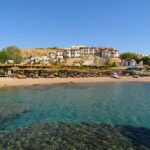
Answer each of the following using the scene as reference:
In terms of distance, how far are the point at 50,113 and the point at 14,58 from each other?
2850 inches

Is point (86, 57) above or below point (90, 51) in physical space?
below

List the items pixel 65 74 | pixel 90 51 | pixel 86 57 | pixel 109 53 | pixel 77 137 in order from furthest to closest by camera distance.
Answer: pixel 90 51, pixel 109 53, pixel 86 57, pixel 65 74, pixel 77 137

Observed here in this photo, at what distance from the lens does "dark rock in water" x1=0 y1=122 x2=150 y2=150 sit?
6723 millimetres

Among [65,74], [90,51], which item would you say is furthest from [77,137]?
[90,51]

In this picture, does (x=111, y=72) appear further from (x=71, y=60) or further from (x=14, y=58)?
(x=14, y=58)

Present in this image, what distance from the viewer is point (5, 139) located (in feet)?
24.3

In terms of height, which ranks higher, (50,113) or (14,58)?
(14,58)

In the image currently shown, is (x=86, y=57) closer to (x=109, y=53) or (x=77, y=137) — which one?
(x=109, y=53)

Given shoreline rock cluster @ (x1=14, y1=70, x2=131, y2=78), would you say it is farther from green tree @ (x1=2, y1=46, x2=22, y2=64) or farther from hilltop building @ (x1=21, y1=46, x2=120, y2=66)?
green tree @ (x1=2, y1=46, x2=22, y2=64)

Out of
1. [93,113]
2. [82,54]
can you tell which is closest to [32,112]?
[93,113]

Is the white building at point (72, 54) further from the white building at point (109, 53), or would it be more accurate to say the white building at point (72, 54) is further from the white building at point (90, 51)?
the white building at point (109, 53)

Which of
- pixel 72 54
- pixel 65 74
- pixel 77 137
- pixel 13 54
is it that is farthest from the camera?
pixel 72 54

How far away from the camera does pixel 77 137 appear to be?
757cm

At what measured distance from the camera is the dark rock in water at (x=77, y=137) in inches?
Result: 265
